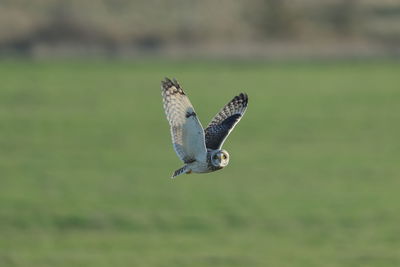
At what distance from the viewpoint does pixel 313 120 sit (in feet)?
121

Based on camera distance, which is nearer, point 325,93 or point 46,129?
point 46,129

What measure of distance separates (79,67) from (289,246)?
28.5 meters

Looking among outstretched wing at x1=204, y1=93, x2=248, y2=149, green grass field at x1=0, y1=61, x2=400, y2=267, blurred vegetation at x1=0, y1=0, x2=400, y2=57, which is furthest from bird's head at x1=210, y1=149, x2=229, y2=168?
blurred vegetation at x1=0, y1=0, x2=400, y2=57

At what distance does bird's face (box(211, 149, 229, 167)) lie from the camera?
6.11 m

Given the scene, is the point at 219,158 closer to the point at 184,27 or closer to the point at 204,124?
the point at 204,124

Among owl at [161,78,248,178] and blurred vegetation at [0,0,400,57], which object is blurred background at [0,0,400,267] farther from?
owl at [161,78,248,178]

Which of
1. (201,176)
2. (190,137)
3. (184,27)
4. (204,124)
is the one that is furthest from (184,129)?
(184,27)

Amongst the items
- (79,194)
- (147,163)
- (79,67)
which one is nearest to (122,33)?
(79,67)

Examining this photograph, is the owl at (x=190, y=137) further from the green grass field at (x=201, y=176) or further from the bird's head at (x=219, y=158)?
the green grass field at (x=201, y=176)

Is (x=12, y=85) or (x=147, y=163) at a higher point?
(x=12, y=85)

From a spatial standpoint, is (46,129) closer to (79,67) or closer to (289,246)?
(79,67)

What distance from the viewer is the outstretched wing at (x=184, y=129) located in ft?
20.5

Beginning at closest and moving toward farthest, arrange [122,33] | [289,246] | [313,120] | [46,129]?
[289,246]
[46,129]
[313,120]
[122,33]

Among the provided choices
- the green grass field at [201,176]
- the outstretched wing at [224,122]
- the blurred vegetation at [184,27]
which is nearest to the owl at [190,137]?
the outstretched wing at [224,122]
